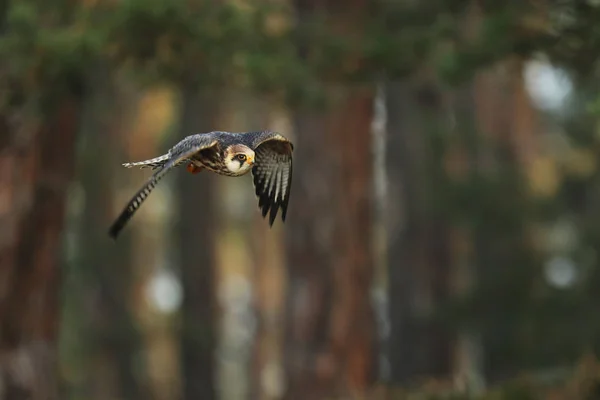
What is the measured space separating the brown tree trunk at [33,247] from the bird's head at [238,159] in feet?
15.5

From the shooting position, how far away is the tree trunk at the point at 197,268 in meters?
18.0

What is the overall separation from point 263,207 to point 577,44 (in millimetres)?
3791

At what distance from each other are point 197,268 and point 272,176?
12696 millimetres

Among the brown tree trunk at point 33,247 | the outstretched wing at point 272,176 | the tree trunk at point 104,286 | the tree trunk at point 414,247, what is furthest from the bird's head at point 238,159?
the tree trunk at point 104,286

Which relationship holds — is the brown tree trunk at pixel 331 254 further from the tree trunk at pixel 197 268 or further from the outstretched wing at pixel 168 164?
the outstretched wing at pixel 168 164

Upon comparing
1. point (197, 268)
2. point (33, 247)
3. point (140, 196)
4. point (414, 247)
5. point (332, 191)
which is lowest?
point (140, 196)

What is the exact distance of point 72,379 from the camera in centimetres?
2050

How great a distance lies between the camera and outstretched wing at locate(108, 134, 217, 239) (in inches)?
173

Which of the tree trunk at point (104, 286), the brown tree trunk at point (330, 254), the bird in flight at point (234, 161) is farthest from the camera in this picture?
the tree trunk at point (104, 286)

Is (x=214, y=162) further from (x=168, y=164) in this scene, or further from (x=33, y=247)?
(x=33, y=247)

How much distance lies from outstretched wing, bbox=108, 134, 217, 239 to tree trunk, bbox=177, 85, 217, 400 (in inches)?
501

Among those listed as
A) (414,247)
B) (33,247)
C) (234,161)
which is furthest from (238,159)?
(414,247)

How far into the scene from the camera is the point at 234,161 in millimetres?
4789

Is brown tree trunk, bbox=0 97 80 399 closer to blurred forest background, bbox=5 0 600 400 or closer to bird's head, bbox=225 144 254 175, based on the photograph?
blurred forest background, bbox=5 0 600 400
